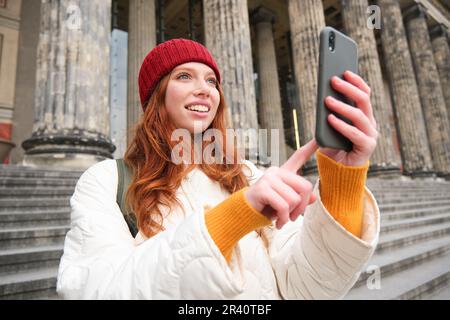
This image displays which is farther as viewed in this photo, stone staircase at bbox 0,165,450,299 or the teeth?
stone staircase at bbox 0,165,450,299

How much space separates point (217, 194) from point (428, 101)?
18823mm

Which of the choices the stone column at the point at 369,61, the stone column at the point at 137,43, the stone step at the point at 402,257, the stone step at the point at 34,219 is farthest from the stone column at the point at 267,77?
the stone step at the point at 34,219

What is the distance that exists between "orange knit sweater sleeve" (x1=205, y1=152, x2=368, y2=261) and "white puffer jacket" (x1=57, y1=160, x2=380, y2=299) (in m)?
0.03

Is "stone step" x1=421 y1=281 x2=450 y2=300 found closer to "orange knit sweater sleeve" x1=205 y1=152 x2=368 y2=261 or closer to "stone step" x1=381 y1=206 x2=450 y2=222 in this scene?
"stone step" x1=381 y1=206 x2=450 y2=222

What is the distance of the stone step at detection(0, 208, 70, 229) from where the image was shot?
115 inches

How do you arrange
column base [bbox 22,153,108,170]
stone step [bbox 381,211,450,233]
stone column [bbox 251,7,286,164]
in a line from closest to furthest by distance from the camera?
column base [bbox 22,153,108,170], stone step [bbox 381,211,450,233], stone column [bbox 251,7,286,164]

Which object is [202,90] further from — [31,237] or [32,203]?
[32,203]

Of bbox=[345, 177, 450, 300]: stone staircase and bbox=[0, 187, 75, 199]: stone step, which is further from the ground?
bbox=[0, 187, 75, 199]: stone step

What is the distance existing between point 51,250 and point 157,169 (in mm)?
2141

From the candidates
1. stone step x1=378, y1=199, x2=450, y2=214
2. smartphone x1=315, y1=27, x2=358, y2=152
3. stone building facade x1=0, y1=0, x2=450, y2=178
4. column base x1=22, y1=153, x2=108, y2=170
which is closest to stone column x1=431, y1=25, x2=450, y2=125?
stone building facade x1=0, y1=0, x2=450, y2=178

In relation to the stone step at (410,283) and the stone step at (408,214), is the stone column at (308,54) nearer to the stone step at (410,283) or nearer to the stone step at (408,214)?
the stone step at (408,214)

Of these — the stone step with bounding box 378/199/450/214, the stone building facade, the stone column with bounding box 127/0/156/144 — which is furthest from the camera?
the stone column with bounding box 127/0/156/144
